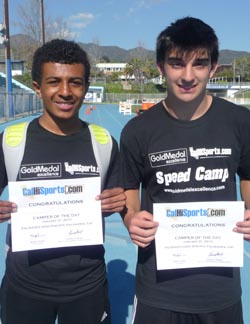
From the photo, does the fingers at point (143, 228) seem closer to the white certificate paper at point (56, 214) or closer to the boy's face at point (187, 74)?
the white certificate paper at point (56, 214)

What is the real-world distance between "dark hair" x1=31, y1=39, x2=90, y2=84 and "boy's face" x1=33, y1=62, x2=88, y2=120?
3 cm

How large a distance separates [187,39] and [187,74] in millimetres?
195

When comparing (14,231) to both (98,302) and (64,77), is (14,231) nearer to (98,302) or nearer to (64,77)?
(98,302)

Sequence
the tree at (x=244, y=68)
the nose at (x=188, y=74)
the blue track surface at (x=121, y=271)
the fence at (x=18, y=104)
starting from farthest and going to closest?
the tree at (x=244, y=68), the fence at (x=18, y=104), the blue track surface at (x=121, y=271), the nose at (x=188, y=74)

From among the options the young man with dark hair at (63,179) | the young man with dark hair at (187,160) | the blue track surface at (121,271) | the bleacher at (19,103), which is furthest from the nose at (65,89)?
the bleacher at (19,103)

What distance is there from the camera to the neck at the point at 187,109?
2.07m

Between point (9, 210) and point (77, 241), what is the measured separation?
0.41 meters

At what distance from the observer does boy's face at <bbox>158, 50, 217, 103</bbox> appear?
203 centimetres

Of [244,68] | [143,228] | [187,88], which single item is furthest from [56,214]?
[244,68]

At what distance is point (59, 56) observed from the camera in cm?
222

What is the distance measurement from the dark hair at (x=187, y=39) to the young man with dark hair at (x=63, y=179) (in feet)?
1.55

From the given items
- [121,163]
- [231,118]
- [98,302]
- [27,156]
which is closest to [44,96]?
[27,156]

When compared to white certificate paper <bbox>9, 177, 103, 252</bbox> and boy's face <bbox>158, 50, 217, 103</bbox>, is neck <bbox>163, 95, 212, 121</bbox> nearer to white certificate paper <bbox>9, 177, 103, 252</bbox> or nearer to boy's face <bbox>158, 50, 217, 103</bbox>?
boy's face <bbox>158, 50, 217, 103</bbox>
